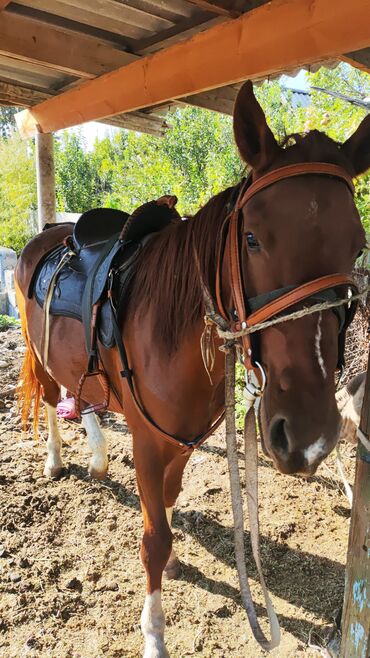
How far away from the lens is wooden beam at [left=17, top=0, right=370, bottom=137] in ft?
6.39

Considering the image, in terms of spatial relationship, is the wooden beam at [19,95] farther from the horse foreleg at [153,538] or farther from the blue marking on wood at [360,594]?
the blue marking on wood at [360,594]

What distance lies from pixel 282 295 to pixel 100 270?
1258 mm

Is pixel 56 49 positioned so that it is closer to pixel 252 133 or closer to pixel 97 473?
pixel 252 133

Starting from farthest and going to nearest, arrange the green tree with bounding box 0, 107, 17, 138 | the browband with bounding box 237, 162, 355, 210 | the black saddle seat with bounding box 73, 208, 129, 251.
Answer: the green tree with bounding box 0, 107, 17, 138, the black saddle seat with bounding box 73, 208, 129, 251, the browband with bounding box 237, 162, 355, 210

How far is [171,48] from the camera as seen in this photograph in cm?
270

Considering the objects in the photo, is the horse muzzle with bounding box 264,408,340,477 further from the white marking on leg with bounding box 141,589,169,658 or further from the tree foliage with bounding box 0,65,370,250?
the white marking on leg with bounding box 141,589,169,658

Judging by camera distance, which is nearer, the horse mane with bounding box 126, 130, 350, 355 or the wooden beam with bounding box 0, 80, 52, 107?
the horse mane with bounding box 126, 130, 350, 355

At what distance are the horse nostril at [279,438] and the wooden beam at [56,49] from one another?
9.07 feet

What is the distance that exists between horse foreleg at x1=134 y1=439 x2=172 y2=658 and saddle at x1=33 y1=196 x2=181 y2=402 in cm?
56

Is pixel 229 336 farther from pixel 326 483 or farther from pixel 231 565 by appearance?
pixel 326 483

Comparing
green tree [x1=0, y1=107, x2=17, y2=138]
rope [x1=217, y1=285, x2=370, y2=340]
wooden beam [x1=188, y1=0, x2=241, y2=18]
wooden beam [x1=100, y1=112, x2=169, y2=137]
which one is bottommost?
rope [x1=217, y1=285, x2=370, y2=340]

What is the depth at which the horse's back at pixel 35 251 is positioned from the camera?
3.26 meters

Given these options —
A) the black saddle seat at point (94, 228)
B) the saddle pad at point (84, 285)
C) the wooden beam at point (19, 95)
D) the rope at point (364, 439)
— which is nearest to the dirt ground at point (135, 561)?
the rope at point (364, 439)

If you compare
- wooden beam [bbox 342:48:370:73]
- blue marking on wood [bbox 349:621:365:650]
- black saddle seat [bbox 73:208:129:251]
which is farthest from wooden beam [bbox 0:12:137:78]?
blue marking on wood [bbox 349:621:365:650]
